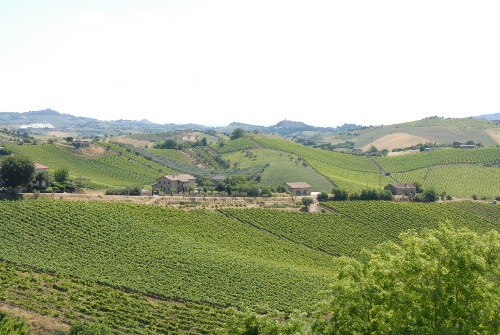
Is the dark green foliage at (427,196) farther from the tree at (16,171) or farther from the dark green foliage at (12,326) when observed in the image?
the dark green foliage at (12,326)

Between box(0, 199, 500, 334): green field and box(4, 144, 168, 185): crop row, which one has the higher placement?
box(4, 144, 168, 185): crop row

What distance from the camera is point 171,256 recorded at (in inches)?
2403

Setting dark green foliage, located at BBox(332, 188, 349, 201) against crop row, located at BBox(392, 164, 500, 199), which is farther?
crop row, located at BBox(392, 164, 500, 199)

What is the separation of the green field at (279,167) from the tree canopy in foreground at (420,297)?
97612 millimetres

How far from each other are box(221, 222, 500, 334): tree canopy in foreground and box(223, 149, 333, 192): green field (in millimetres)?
97612

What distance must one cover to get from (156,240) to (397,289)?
5083cm

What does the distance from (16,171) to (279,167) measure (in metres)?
86.2

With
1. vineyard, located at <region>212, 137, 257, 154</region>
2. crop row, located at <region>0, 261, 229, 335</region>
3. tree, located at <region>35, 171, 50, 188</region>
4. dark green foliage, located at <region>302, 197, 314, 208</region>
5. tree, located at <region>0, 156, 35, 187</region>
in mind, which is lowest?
crop row, located at <region>0, 261, 229, 335</region>

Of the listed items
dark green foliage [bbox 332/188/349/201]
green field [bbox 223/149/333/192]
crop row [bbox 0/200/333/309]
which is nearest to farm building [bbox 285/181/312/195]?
green field [bbox 223/149/333/192]

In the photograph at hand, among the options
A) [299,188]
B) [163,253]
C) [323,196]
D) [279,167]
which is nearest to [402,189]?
[323,196]

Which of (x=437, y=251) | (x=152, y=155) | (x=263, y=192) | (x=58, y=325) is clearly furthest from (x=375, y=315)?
(x=152, y=155)

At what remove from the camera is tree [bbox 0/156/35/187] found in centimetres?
7338

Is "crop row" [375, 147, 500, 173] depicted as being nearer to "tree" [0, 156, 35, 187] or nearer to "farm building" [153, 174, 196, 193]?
"farm building" [153, 174, 196, 193]

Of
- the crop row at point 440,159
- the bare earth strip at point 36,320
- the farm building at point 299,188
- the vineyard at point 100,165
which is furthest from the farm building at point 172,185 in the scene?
the crop row at point 440,159
